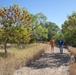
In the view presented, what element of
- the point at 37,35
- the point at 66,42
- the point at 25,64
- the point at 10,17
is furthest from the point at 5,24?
the point at 37,35

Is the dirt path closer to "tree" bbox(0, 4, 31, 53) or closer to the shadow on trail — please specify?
the shadow on trail

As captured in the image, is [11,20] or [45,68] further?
[11,20]

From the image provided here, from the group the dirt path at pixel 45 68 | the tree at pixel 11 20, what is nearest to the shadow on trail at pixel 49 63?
the dirt path at pixel 45 68

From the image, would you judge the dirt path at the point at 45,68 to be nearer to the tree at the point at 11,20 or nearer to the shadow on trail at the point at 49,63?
the shadow on trail at the point at 49,63

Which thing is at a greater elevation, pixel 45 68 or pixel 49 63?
pixel 49 63

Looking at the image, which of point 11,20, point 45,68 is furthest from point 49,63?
point 11,20

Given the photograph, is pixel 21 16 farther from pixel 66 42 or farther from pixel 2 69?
pixel 66 42

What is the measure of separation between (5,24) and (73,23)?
53.6ft

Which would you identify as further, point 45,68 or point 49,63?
point 49,63

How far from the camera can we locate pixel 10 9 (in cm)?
3066

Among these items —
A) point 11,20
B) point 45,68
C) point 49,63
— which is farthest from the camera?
point 11,20

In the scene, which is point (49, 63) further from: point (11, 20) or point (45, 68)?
point (11, 20)

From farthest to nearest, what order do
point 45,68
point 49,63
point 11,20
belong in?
point 11,20, point 49,63, point 45,68

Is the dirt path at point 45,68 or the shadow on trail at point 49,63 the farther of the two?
the shadow on trail at point 49,63
